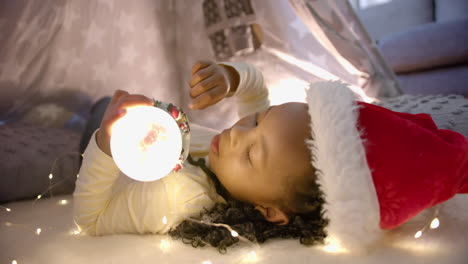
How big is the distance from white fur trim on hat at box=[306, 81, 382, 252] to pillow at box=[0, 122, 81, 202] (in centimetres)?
79

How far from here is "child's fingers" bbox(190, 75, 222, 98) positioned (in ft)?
3.23

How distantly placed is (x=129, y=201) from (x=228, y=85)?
1.44ft

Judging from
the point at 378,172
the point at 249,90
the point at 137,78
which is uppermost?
the point at 137,78

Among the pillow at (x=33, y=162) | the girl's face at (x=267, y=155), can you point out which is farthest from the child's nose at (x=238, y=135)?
the pillow at (x=33, y=162)

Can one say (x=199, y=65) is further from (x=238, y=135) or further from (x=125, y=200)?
(x=125, y=200)

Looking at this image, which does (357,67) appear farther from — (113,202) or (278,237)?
(113,202)

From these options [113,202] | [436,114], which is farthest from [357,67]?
[113,202]

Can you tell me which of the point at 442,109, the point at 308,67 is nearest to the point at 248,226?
the point at 442,109

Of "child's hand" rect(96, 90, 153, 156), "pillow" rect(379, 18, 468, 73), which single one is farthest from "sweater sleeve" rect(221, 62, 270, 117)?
"pillow" rect(379, 18, 468, 73)

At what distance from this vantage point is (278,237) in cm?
80

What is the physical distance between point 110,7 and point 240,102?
0.63m

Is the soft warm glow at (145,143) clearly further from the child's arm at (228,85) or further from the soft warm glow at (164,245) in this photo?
the child's arm at (228,85)

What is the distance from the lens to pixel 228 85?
107 cm

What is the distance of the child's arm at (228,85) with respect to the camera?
99 centimetres
